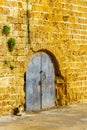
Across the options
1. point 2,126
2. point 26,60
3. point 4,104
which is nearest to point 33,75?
point 26,60

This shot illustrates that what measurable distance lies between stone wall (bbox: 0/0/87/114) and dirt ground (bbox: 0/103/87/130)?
514mm

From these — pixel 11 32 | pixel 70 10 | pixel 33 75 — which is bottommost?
pixel 33 75

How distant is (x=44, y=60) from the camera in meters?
11.9

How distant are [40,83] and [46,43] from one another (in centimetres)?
110

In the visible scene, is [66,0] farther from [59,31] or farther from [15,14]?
[15,14]

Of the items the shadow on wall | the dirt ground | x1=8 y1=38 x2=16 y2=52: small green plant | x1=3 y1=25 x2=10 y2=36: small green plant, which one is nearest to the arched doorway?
the shadow on wall

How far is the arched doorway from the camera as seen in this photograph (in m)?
11.4

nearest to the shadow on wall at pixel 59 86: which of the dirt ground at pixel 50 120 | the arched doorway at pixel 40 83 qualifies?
the arched doorway at pixel 40 83

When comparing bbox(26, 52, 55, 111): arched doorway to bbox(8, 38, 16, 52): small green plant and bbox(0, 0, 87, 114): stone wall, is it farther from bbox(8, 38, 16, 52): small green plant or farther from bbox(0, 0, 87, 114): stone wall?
bbox(8, 38, 16, 52): small green plant

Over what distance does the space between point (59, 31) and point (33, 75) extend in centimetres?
159

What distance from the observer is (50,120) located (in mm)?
10312

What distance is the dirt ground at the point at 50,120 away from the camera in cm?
948

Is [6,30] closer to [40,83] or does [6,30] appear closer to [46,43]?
[46,43]

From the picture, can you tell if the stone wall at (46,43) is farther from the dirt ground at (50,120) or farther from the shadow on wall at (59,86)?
the dirt ground at (50,120)
